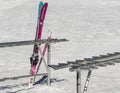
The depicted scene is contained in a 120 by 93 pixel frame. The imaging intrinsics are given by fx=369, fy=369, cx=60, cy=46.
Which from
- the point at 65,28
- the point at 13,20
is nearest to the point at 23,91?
the point at 65,28

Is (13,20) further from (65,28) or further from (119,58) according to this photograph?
(119,58)

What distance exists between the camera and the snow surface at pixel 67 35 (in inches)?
476

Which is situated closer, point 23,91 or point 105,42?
point 23,91

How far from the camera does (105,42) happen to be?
18234 mm

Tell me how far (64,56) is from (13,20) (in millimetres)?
8424

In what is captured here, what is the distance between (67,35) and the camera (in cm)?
1994

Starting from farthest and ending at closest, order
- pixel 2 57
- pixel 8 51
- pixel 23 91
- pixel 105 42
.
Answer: pixel 105 42 < pixel 8 51 < pixel 2 57 < pixel 23 91

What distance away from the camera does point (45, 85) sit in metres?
11.7

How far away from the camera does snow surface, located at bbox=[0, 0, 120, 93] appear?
12.1 metres

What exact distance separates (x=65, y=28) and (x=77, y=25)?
1.10 m

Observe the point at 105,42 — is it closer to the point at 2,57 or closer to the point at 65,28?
the point at 65,28

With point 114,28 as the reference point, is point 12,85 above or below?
below

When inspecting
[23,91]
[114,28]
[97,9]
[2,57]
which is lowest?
[23,91]

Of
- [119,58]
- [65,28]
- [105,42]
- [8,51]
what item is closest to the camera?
[119,58]
